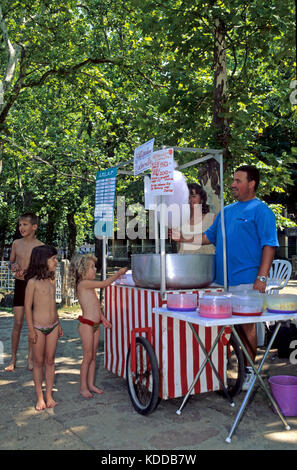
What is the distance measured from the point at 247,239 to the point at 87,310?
5.67ft

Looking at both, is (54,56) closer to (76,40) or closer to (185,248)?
(76,40)

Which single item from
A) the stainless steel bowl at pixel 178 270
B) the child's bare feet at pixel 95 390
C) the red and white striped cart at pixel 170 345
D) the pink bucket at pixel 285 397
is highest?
the stainless steel bowl at pixel 178 270

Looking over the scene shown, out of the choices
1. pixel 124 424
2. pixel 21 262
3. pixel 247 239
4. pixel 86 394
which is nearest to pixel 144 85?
pixel 21 262

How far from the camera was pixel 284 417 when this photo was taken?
357 centimetres

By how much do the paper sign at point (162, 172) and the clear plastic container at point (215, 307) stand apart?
1.05 meters

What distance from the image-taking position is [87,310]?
4227 millimetres

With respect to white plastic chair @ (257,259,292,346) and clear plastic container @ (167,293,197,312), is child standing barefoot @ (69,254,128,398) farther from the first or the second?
white plastic chair @ (257,259,292,346)

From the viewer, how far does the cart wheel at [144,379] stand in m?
3.49

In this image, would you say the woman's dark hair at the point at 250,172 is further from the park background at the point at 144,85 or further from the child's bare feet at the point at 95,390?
the child's bare feet at the point at 95,390

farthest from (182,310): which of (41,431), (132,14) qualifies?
(132,14)

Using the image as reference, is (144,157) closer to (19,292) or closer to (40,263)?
(40,263)

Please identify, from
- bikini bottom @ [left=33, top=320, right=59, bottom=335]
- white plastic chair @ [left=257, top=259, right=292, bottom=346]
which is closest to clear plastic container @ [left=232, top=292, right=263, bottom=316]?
bikini bottom @ [left=33, top=320, right=59, bottom=335]

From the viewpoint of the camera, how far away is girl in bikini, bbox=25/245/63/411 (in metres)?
3.87

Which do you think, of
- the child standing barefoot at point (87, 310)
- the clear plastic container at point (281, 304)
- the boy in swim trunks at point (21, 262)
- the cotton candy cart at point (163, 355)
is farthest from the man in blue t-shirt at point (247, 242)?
the boy in swim trunks at point (21, 262)
